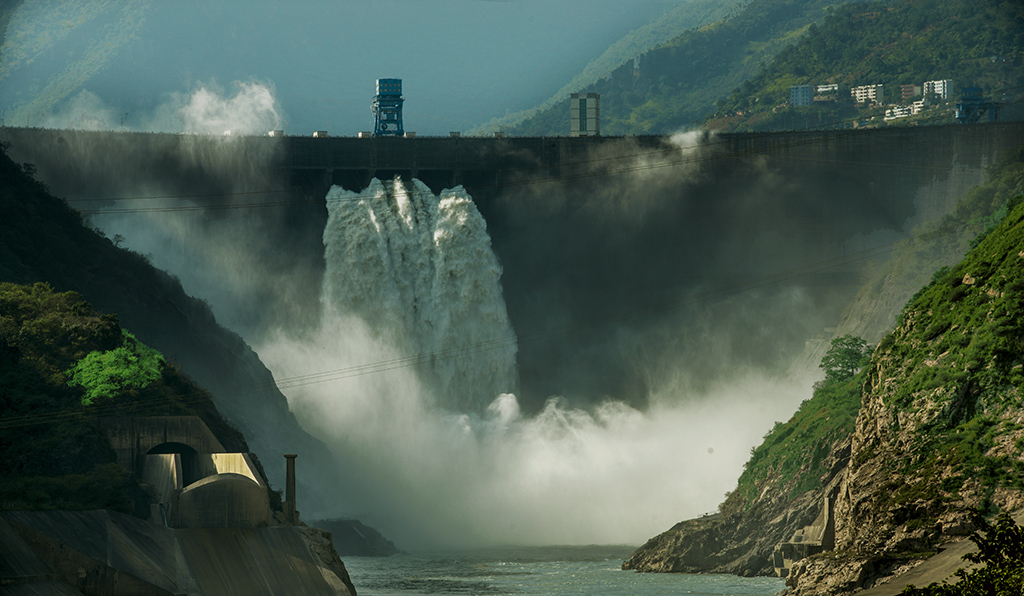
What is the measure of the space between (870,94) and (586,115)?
90.5 meters

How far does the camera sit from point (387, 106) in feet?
390

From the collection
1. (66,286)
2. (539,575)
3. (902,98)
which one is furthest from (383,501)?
(902,98)

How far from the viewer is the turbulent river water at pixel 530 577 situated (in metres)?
75.2

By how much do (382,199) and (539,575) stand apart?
3595cm

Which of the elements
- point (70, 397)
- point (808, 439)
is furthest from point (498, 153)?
point (70, 397)

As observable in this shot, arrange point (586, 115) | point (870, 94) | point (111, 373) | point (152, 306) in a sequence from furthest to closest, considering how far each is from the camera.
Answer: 1. point (870, 94)
2. point (586, 115)
3. point (152, 306)
4. point (111, 373)

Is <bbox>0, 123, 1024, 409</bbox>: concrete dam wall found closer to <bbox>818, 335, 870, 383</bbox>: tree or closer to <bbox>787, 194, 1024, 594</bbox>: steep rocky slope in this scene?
<bbox>818, 335, 870, 383</bbox>: tree

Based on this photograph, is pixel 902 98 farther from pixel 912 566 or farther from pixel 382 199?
pixel 912 566

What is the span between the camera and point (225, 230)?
101938 millimetres

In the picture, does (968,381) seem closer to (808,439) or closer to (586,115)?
(808,439)

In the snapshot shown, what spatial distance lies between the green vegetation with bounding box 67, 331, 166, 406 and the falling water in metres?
34.5

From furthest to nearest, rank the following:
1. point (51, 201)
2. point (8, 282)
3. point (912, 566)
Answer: point (51, 201)
point (8, 282)
point (912, 566)

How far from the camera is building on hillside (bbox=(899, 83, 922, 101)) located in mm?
194038

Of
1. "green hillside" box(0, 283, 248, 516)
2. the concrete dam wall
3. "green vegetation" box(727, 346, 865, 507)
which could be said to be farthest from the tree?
"green hillside" box(0, 283, 248, 516)
